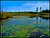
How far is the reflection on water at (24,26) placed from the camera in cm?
292

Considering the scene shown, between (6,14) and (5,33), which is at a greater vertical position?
(6,14)

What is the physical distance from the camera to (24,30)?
2924 millimetres

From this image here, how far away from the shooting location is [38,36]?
9.70 ft

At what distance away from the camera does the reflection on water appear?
2.92m

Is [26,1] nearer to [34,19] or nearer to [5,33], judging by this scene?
[34,19]

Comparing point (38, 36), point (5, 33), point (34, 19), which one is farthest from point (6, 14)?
point (38, 36)

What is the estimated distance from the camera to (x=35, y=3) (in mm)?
2928

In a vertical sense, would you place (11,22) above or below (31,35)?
above

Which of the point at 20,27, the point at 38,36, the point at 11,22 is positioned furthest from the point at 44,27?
the point at 11,22

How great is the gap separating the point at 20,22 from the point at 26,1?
0.41 metres

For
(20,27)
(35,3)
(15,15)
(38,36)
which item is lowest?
(38,36)

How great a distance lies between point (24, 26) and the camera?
2.93 m

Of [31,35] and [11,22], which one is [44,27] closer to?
[31,35]

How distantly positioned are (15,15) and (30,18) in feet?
0.96
